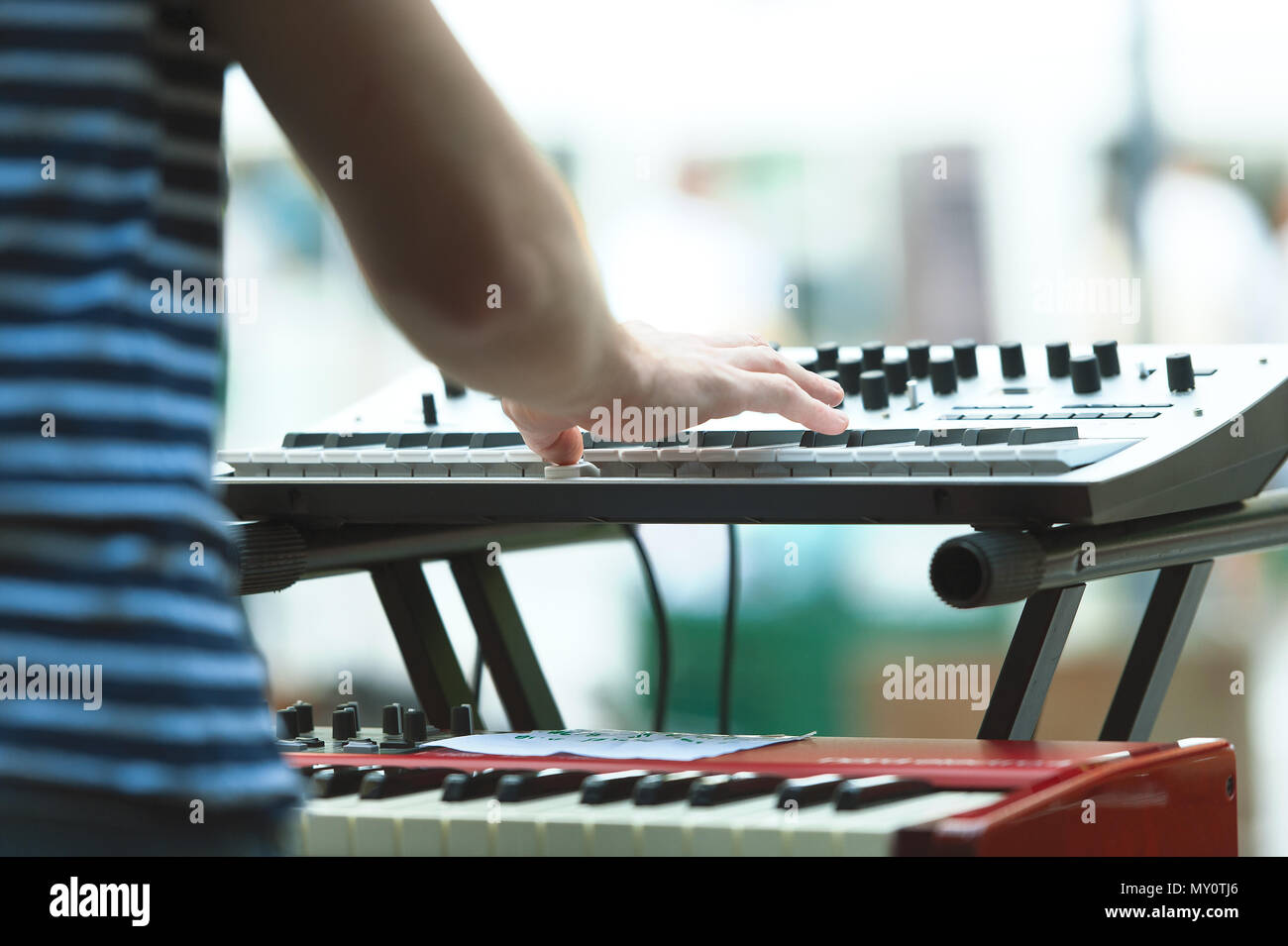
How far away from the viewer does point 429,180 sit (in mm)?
517

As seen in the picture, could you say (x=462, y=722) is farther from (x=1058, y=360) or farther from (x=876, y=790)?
(x=1058, y=360)

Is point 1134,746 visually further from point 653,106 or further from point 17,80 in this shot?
point 653,106

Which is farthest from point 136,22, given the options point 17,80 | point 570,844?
point 570,844

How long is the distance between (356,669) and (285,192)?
1.28 m

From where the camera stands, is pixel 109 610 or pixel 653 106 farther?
pixel 653 106

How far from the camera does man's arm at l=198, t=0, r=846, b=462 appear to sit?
50 cm

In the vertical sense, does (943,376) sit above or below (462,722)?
above

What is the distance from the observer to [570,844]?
708 millimetres

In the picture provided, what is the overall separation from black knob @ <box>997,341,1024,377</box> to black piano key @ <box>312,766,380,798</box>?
0.52 m

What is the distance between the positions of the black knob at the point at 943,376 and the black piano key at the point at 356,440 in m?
0.40

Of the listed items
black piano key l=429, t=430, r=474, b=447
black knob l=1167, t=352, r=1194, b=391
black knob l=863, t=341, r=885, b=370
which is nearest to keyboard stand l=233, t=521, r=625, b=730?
black piano key l=429, t=430, r=474, b=447

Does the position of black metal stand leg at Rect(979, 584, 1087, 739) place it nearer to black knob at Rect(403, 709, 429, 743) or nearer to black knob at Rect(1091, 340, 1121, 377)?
black knob at Rect(1091, 340, 1121, 377)

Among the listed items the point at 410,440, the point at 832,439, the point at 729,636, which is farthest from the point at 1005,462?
the point at 729,636

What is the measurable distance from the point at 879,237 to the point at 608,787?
2.90m
